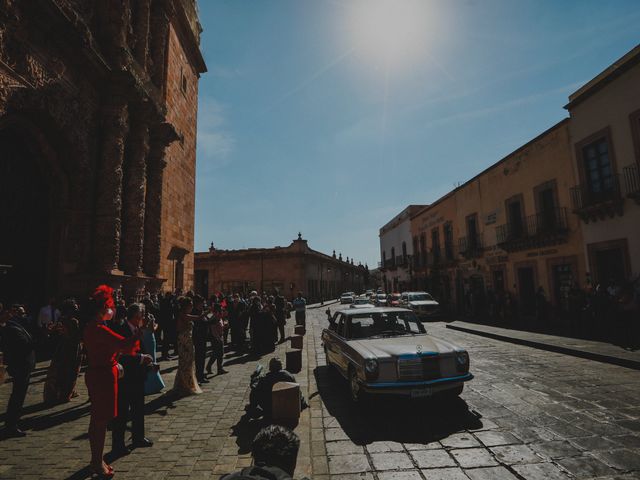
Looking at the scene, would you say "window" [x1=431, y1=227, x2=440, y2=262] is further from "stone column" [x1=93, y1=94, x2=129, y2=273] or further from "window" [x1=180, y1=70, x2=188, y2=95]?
"stone column" [x1=93, y1=94, x2=129, y2=273]

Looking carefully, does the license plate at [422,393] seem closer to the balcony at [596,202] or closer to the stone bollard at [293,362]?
the stone bollard at [293,362]

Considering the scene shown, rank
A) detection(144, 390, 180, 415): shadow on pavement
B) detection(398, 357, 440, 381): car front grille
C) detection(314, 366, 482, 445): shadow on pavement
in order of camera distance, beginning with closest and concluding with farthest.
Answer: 1. detection(314, 366, 482, 445): shadow on pavement
2. detection(398, 357, 440, 381): car front grille
3. detection(144, 390, 180, 415): shadow on pavement

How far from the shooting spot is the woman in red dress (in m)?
3.33

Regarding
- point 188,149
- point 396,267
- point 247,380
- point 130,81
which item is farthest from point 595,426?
point 396,267

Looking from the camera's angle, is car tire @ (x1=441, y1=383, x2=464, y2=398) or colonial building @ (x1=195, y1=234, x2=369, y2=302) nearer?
car tire @ (x1=441, y1=383, x2=464, y2=398)

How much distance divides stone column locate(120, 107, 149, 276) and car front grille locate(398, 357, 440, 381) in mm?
9606

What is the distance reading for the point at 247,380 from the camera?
23.2 ft

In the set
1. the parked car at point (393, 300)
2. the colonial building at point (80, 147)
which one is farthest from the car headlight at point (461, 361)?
the parked car at point (393, 300)

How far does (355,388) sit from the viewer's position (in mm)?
5324

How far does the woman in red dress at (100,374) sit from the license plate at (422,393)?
351cm

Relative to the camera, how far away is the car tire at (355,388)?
515cm

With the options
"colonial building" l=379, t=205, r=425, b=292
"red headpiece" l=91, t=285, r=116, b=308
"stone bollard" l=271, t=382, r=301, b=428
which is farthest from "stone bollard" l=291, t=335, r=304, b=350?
"colonial building" l=379, t=205, r=425, b=292

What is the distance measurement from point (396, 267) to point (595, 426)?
34592 millimetres

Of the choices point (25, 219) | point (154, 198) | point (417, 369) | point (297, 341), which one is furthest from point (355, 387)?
point (154, 198)
